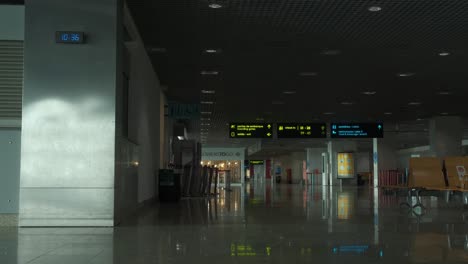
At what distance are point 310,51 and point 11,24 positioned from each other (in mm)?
6610

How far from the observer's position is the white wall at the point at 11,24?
792cm

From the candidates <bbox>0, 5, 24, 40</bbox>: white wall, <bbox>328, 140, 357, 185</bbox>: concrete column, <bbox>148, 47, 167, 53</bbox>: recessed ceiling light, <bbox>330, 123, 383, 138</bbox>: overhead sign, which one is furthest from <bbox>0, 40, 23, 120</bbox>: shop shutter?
<bbox>328, 140, 357, 185</bbox>: concrete column

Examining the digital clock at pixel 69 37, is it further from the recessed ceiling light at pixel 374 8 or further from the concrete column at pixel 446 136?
the concrete column at pixel 446 136

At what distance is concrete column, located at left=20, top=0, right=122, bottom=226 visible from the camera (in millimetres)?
7520

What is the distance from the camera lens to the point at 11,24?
26.1 feet

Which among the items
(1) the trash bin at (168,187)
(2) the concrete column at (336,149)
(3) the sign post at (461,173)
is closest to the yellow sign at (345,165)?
(2) the concrete column at (336,149)

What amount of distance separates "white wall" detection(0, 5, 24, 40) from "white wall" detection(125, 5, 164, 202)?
1.97 meters

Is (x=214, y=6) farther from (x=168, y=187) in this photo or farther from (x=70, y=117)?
(x=168, y=187)

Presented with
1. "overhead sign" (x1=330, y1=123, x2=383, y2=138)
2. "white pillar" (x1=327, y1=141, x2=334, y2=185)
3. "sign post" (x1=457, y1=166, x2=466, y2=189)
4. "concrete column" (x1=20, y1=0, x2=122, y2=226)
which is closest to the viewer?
"concrete column" (x1=20, y1=0, x2=122, y2=226)

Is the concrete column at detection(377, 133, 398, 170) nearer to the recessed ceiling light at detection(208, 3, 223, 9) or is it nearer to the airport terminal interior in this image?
the airport terminal interior

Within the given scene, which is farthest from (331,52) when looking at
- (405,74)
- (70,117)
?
(70,117)

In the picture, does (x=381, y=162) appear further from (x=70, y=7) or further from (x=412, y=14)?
(x=70, y=7)

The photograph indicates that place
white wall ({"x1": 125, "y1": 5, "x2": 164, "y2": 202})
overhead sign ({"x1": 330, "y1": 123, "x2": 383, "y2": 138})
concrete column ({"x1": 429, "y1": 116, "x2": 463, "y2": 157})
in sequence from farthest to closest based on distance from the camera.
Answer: overhead sign ({"x1": 330, "y1": 123, "x2": 383, "y2": 138}), concrete column ({"x1": 429, "y1": 116, "x2": 463, "y2": 157}), white wall ({"x1": 125, "y1": 5, "x2": 164, "y2": 202})

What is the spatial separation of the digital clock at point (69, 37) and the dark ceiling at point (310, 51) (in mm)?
1347
